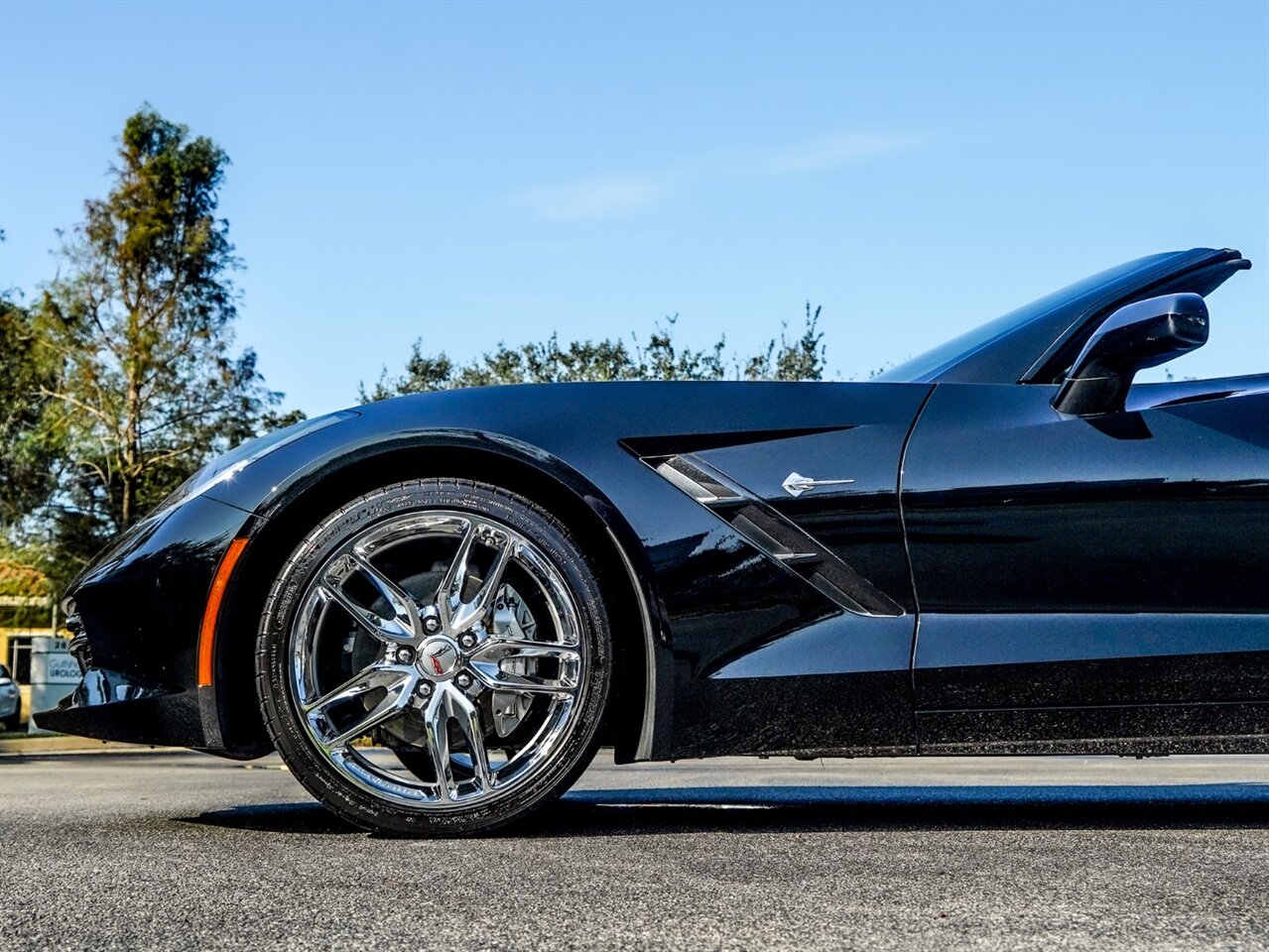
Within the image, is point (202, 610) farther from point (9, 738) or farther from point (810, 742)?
point (9, 738)

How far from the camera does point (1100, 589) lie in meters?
2.91

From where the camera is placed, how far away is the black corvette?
9.38ft

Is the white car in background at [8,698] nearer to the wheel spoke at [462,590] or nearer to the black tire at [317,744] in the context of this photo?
the black tire at [317,744]

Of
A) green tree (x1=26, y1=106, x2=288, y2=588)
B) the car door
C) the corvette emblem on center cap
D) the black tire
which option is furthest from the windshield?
green tree (x1=26, y1=106, x2=288, y2=588)

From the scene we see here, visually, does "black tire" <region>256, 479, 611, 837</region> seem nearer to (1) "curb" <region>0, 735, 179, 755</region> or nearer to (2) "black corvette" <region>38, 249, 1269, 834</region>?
(2) "black corvette" <region>38, 249, 1269, 834</region>

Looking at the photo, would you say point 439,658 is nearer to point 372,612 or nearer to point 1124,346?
point 372,612

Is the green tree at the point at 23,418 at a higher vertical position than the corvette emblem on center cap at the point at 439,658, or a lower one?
higher

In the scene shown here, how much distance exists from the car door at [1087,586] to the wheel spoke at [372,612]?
3.51ft

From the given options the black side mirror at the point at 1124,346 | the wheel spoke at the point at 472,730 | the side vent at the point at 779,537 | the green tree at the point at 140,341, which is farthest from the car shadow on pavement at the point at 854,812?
the green tree at the point at 140,341

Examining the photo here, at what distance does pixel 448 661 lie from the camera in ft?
9.37

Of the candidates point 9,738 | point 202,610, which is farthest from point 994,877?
point 9,738

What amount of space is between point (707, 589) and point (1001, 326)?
1097 millimetres

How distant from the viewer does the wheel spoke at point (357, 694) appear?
112 inches

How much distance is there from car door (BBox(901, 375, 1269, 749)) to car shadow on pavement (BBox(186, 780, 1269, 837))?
0.94ft
